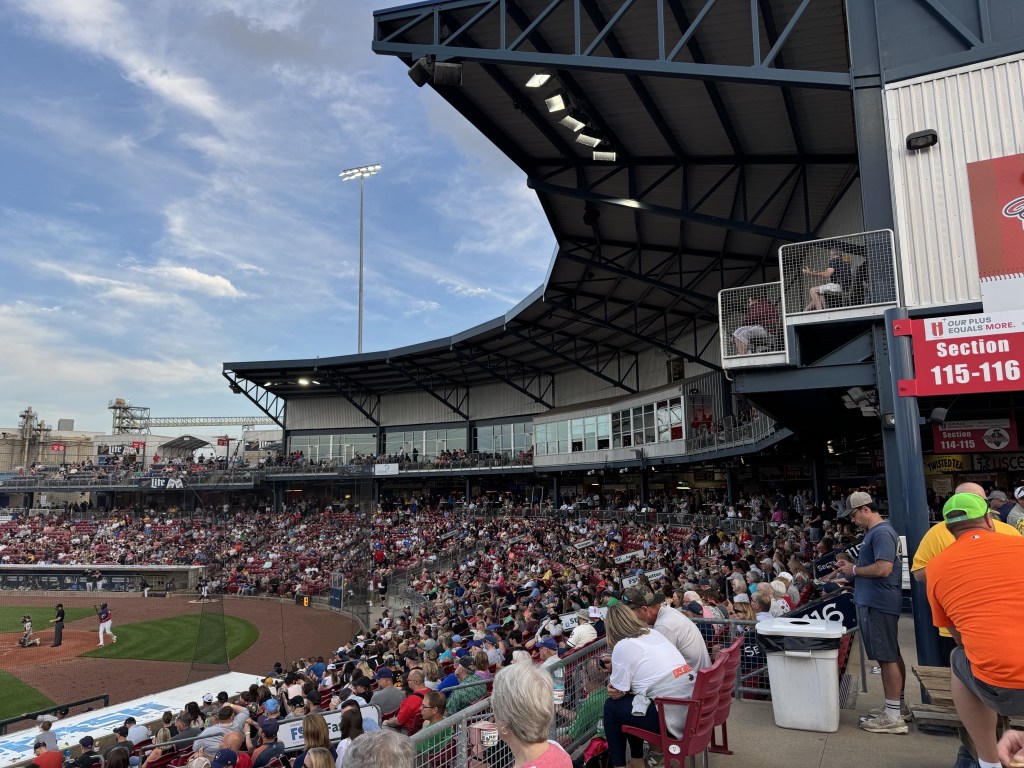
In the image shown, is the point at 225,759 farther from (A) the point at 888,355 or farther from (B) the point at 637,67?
(B) the point at 637,67

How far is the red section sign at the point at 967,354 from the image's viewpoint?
25.8 feet

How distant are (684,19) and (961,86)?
5795 millimetres

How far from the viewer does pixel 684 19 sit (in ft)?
42.3

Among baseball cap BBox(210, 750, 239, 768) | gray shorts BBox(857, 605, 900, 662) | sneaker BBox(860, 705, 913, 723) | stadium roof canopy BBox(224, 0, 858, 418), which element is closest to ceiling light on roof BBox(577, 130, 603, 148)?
stadium roof canopy BBox(224, 0, 858, 418)

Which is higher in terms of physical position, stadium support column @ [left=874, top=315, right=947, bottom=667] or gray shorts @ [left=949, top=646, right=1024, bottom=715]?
stadium support column @ [left=874, top=315, right=947, bottom=667]

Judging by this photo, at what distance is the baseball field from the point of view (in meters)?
19.8

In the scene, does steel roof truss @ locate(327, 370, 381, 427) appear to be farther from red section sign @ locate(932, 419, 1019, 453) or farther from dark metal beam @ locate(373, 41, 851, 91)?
red section sign @ locate(932, 419, 1019, 453)

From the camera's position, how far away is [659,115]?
1547 cm

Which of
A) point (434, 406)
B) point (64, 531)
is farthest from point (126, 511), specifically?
point (434, 406)

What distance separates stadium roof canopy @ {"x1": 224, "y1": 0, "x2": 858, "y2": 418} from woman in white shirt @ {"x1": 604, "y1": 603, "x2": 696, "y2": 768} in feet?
27.9

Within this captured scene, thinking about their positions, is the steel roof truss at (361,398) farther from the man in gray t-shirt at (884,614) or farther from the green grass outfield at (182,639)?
the man in gray t-shirt at (884,614)

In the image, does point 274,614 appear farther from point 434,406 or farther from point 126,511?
point 126,511

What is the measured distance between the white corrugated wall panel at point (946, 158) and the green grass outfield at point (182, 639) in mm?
20643

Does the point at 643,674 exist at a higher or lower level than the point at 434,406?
lower
